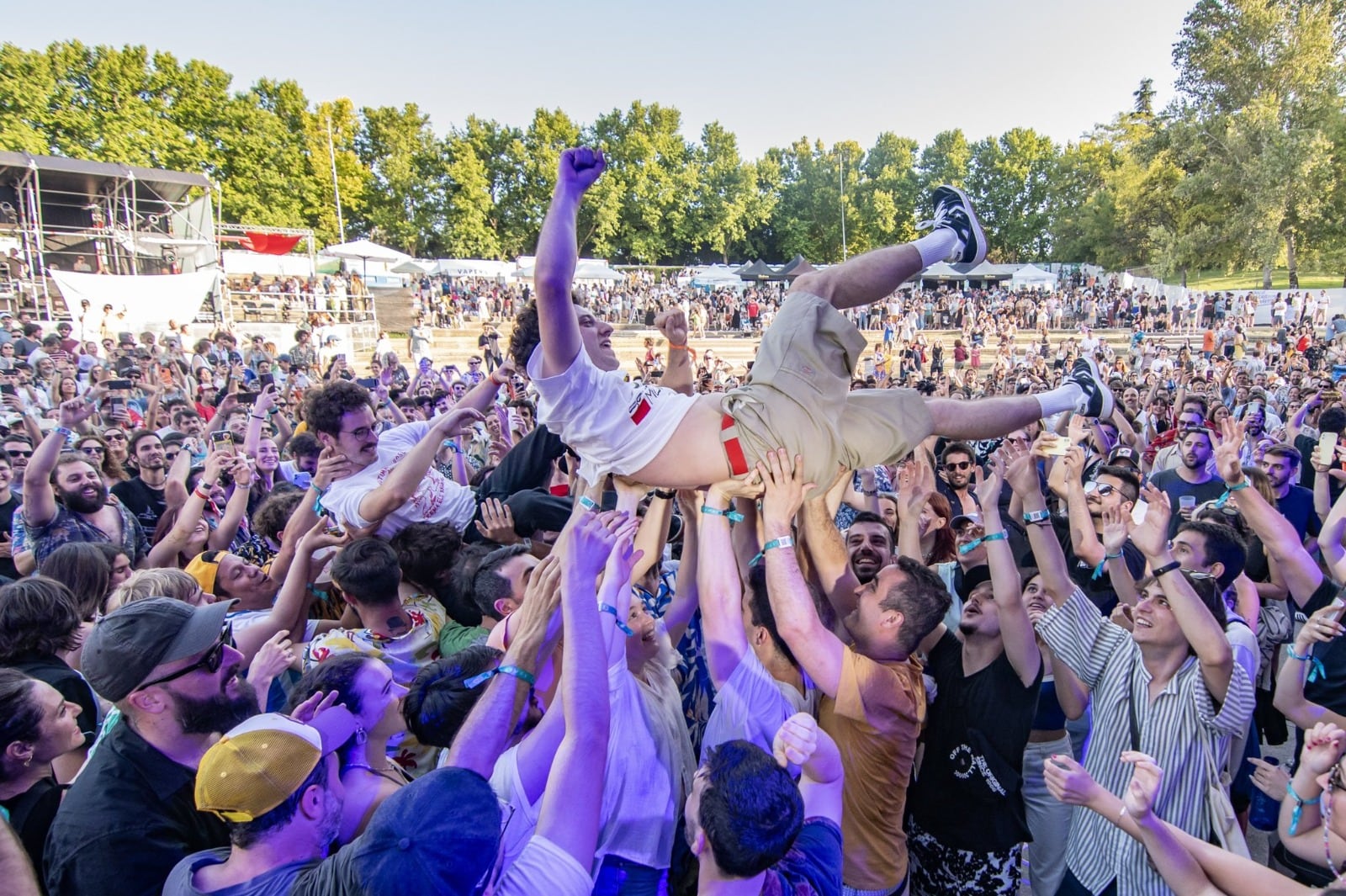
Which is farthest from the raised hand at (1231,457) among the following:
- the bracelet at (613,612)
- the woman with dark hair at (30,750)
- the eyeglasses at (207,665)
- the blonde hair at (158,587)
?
the woman with dark hair at (30,750)

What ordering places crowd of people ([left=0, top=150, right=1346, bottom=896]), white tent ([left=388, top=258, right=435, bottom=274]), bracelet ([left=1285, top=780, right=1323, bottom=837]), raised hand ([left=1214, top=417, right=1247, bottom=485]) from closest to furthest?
crowd of people ([left=0, top=150, right=1346, bottom=896]) → bracelet ([left=1285, top=780, right=1323, bottom=837]) → raised hand ([left=1214, top=417, right=1247, bottom=485]) → white tent ([left=388, top=258, right=435, bottom=274])

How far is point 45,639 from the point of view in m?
2.75

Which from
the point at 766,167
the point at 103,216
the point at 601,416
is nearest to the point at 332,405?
the point at 601,416

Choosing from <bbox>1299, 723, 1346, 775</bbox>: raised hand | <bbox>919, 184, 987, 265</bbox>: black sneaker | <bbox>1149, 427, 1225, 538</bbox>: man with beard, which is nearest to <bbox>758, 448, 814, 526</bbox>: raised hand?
<bbox>1299, 723, 1346, 775</bbox>: raised hand

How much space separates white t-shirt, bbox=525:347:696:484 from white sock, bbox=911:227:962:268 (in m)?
1.51

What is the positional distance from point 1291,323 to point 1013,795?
30.8 metres

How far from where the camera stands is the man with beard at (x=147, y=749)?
185 centimetres

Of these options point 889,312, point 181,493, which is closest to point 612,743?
point 181,493

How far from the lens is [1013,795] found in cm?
284

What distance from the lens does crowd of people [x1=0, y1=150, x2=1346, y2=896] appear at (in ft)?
5.95

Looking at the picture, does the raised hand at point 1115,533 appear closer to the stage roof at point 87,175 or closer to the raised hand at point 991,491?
the raised hand at point 991,491

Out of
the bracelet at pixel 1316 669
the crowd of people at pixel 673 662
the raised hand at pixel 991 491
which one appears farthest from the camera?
the bracelet at pixel 1316 669

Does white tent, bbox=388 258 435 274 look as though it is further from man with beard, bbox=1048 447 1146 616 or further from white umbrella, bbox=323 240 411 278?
man with beard, bbox=1048 447 1146 616

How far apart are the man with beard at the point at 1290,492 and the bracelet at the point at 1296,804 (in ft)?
12.3
